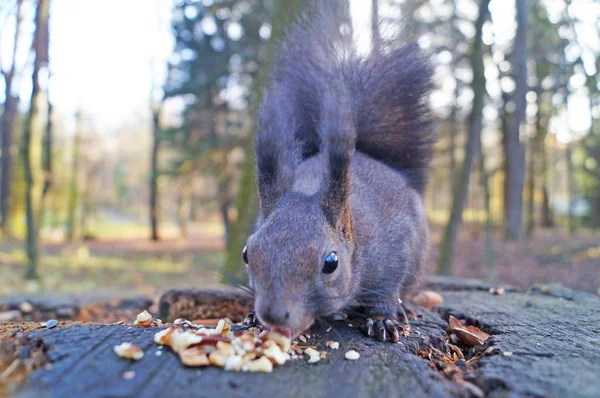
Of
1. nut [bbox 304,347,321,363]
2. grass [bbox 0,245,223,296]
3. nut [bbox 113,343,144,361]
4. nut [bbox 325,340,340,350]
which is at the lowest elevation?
grass [bbox 0,245,223,296]

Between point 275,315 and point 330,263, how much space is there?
0.36 metres

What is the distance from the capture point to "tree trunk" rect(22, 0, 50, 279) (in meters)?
8.05

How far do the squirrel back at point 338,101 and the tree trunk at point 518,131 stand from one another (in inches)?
345

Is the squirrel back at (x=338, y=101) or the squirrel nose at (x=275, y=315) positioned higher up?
the squirrel back at (x=338, y=101)

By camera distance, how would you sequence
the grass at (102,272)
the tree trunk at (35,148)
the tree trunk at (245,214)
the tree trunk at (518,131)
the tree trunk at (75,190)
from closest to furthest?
the tree trunk at (245,214) → the tree trunk at (35,148) → the grass at (102,272) → the tree trunk at (518,131) → the tree trunk at (75,190)

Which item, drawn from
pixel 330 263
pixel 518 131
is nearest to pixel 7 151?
pixel 518 131

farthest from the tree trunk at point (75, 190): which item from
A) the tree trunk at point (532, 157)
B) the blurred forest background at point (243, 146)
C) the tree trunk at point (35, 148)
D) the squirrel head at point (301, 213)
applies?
the squirrel head at point (301, 213)

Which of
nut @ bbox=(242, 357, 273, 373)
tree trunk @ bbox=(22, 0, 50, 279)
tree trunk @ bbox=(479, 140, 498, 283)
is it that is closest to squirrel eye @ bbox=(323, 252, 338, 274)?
nut @ bbox=(242, 357, 273, 373)

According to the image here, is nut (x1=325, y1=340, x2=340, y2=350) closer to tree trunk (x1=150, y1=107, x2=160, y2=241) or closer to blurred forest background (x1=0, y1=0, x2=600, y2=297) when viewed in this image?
blurred forest background (x1=0, y1=0, x2=600, y2=297)

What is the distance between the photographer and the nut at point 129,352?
1.49m

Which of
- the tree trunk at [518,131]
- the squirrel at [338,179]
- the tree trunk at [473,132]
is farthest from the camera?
the tree trunk at [518,131]

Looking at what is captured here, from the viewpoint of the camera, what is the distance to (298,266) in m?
1.84

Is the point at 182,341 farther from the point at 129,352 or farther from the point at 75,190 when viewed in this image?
the point at 75,190

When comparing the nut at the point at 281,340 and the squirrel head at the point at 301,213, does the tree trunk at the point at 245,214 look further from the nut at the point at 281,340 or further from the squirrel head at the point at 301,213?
the nut at the point at 281,340
